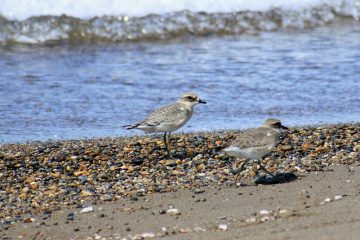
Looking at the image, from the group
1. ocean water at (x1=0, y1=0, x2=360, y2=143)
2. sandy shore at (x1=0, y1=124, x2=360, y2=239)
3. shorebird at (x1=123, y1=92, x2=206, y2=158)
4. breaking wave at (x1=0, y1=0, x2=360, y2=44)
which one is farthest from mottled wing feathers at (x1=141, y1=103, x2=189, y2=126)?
breaking wave at (x1=0, y1=0, x2=360, y2=44)

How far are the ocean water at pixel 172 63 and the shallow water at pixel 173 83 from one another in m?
0.02

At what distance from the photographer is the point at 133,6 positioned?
19.3m

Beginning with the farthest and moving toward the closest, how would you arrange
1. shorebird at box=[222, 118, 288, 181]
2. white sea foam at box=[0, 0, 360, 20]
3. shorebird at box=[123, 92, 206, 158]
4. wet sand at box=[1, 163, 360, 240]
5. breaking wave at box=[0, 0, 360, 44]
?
white sea foam at box=[0, 0, 360, 20] < breaking wave at box=[0, 0, 360, 44] < shorebird at box=[123, 92, 206, 158] < shorebird at box=[222, 118, 288, 181] < wet sand at box=[1, 163, 360, 240]

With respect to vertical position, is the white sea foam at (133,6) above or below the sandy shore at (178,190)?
above

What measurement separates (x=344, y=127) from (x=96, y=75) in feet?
15.7

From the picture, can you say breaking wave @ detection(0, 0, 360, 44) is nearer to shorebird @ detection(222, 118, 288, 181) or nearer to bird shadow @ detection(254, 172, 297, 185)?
shorebird @ detection(222, 118, 288, 181)

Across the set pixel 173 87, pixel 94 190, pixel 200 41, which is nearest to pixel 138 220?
pixel 94 190

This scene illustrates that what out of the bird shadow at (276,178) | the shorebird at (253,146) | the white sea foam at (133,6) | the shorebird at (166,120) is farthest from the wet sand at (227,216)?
the white sea foam at (133,6)

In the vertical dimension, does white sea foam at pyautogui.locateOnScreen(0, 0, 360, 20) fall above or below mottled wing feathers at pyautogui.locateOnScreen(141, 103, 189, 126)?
above

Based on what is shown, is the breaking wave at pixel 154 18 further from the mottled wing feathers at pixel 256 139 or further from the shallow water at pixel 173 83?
the mottled wing feathers at pixel 256 139

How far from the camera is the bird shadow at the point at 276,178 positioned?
27.0 feet

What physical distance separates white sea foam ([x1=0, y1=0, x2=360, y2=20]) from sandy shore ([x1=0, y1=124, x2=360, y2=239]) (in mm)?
8452

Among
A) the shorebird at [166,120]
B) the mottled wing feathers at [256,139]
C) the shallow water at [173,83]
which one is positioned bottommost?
the shallow water at [173,83]

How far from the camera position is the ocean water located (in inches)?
466
